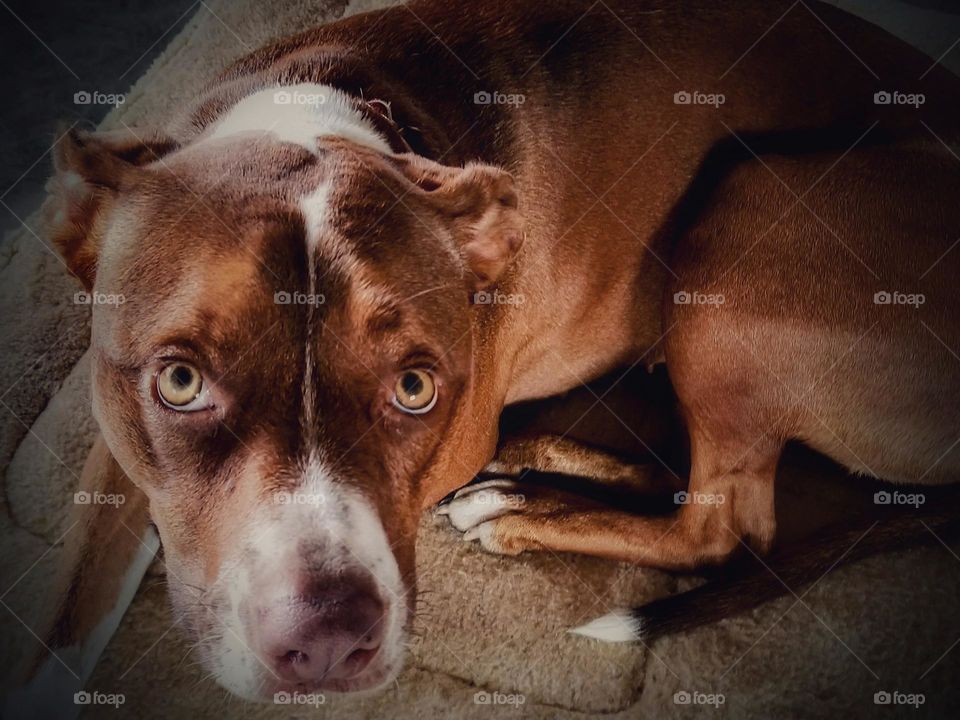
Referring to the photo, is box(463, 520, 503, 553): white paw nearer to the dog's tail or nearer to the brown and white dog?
the brown and white dog

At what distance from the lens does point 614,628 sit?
2.15 meters

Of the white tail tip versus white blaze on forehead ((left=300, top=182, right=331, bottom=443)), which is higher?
white blaze on forehead ((left=300, top=182, right=331, bottom=443))

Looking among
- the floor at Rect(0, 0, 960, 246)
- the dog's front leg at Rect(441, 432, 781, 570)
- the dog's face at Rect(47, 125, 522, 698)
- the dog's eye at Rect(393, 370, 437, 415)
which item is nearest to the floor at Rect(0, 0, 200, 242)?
the floor at Rect(0, 0, 960, 246)

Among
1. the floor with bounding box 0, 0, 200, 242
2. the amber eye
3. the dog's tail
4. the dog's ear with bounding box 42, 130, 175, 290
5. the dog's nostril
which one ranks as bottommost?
the dog's nostril

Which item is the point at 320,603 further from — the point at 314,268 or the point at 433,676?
the point at 433,676

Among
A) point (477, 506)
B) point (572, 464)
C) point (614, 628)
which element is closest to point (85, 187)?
point (477, 506)

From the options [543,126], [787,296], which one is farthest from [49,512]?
[787,296]

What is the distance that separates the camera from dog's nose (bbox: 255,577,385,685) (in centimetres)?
134

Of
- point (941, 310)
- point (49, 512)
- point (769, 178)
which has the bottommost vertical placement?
point (49, 512)

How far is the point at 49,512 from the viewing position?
218 cm

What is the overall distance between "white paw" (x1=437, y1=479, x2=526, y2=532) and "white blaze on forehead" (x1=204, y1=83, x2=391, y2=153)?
1.07m

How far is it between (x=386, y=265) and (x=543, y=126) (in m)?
0.79

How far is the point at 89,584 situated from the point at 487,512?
1.07m

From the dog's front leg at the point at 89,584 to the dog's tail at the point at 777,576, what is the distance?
3.98 ft
